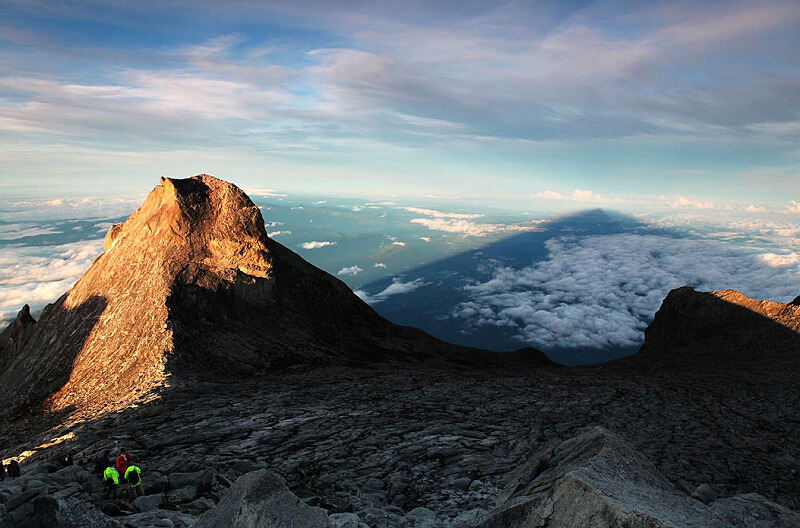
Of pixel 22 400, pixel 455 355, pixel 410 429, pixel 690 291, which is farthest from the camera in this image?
pixel 690 291

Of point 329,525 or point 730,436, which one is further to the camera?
point 730,436

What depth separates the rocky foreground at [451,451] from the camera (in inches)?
398

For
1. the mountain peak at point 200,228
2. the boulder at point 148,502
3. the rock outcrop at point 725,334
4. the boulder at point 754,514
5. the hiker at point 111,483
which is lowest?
the rock outcrop at point 725,334

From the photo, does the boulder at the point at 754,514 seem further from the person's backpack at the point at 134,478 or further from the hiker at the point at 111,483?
the hiker at the point at 111,483

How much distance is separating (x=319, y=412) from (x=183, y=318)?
23.0 meters

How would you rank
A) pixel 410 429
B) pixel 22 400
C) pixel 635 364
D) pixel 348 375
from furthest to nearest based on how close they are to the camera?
pixel 635 364, pixel 348 375, pixel 22 400, pixel 410 429

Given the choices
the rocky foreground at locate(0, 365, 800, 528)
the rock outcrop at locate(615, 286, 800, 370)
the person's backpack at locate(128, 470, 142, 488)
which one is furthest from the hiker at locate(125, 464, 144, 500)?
the rock outcrop at locate(615, 286, 800, 370)

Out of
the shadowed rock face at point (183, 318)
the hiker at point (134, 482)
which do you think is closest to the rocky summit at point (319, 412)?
the hiker at point (134, 482)

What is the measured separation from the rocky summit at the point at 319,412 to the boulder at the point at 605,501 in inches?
2.2

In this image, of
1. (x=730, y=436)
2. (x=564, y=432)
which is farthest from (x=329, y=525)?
(x=730, y=436)

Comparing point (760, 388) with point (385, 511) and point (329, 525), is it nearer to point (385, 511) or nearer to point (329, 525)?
point (385, 511)

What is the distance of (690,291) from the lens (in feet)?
252

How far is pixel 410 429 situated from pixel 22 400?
122ft

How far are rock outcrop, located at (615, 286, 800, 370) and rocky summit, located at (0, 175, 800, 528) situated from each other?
432 millimetres
